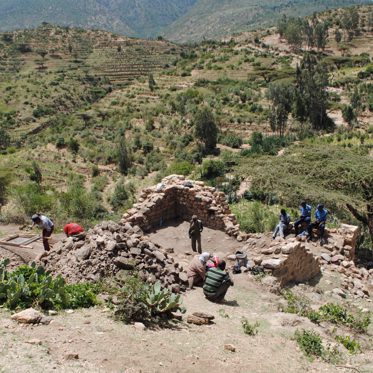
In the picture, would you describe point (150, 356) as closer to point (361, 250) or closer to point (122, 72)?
point (361, 250)

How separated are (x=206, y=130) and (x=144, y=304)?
34.2 m

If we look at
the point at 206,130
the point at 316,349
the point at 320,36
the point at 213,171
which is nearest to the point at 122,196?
the point at 213,171

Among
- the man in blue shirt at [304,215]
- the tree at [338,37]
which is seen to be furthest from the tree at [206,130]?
the tree at [338,37]

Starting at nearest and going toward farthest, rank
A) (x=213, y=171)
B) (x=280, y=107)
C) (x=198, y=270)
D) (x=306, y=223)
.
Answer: (x=198, y=270) < (x=306, y=223) < (x=213, y=171) < (x=280, y=107)

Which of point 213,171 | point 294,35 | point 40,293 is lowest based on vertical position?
point 213,171

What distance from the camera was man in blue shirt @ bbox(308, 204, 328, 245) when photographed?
46.1 ft

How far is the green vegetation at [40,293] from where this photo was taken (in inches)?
288

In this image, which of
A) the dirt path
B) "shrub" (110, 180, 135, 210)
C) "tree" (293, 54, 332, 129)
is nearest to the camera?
the dirt path

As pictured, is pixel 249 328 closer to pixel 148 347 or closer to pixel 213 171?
A: pixel 148 347

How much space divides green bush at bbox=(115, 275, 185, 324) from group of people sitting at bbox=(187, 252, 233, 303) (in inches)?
60.1

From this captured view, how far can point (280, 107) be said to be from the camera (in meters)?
44.5

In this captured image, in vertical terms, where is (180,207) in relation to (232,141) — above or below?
above

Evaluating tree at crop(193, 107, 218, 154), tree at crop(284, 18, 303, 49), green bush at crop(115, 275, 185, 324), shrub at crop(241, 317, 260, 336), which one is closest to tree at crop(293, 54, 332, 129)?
tree at crop(193, 107, 218, 154)

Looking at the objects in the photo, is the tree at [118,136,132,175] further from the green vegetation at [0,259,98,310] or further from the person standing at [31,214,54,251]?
the green vegetation at [0,259,98,310]
